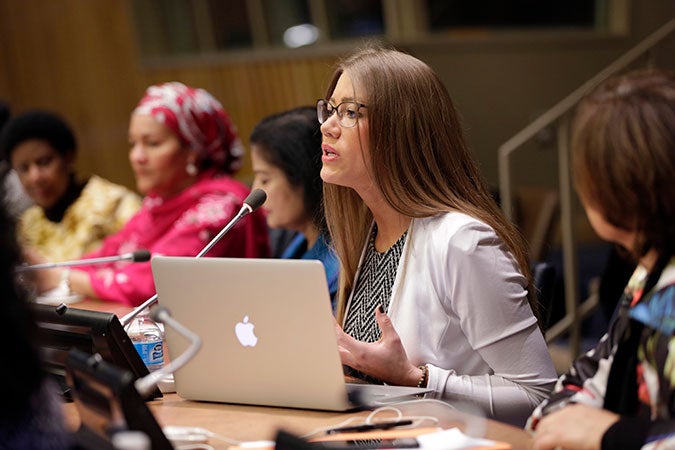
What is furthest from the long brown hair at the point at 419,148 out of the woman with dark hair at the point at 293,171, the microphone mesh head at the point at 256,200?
the woman with dark hair at the point at 293,171

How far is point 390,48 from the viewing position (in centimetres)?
223

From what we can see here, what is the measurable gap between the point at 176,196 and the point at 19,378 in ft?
8.26

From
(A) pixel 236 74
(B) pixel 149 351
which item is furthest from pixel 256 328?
(A) pixel 236 74

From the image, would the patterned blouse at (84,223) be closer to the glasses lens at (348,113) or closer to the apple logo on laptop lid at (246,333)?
the glasses lens at (348,113)

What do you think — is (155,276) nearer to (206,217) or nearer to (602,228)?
(602,228)

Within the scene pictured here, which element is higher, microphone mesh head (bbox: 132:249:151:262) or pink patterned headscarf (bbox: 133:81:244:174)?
pink patterned headscarf (bbox: 133:81:244:174)

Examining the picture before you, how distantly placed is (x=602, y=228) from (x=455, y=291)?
56 cm

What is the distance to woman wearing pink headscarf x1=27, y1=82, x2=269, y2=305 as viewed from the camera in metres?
3.44

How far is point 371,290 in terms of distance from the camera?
228 centimetres

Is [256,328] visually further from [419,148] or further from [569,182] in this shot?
[569,182]

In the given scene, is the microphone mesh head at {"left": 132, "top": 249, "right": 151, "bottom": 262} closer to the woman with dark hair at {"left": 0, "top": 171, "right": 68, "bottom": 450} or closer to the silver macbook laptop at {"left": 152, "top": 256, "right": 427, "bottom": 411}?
the silver macbook laptop at {"left": 152, "top": 256, "right": 427, "bottom": 411}

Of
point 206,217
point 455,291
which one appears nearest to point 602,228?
point 455,291

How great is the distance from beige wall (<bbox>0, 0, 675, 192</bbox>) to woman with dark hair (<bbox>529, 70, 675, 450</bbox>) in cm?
377

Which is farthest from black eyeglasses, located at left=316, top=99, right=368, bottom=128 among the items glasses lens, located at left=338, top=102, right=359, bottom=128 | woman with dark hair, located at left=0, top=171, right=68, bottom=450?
woman with dark hair, located at left=0, top=171, right=68, bottom=450
